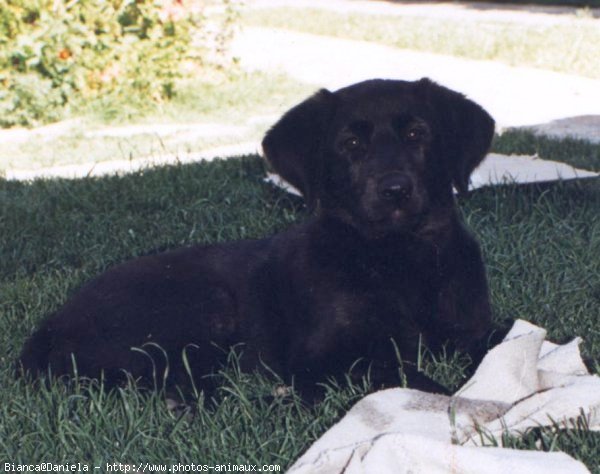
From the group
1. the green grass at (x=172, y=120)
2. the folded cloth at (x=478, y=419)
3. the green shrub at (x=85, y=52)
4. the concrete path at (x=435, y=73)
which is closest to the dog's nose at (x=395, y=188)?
the folded cloth at (x=478, y=419)

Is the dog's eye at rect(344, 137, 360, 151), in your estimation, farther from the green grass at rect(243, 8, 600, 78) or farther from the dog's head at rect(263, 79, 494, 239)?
the green grass at rect(243, 8, 600, 78)

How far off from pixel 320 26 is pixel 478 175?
1091cm

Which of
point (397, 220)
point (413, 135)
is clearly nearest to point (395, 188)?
point (397, 220)

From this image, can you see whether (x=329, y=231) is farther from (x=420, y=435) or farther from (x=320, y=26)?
(x=320, y=26)

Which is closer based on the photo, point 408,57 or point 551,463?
point 551,463

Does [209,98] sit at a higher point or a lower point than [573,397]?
lower

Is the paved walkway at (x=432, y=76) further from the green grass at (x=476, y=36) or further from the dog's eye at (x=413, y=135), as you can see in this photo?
the dog's eye at (x=413, y=135)

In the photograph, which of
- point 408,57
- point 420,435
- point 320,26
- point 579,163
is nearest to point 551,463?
point 420,435

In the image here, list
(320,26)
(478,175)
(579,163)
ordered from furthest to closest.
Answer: (320,26)
(579,163)
(478,175)

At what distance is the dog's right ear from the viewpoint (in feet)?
12.2

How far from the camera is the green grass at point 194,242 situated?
2.91 m

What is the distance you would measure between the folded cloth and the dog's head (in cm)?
60

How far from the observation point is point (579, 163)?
20.2 ft

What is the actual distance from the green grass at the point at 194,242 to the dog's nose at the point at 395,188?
2.03ft
